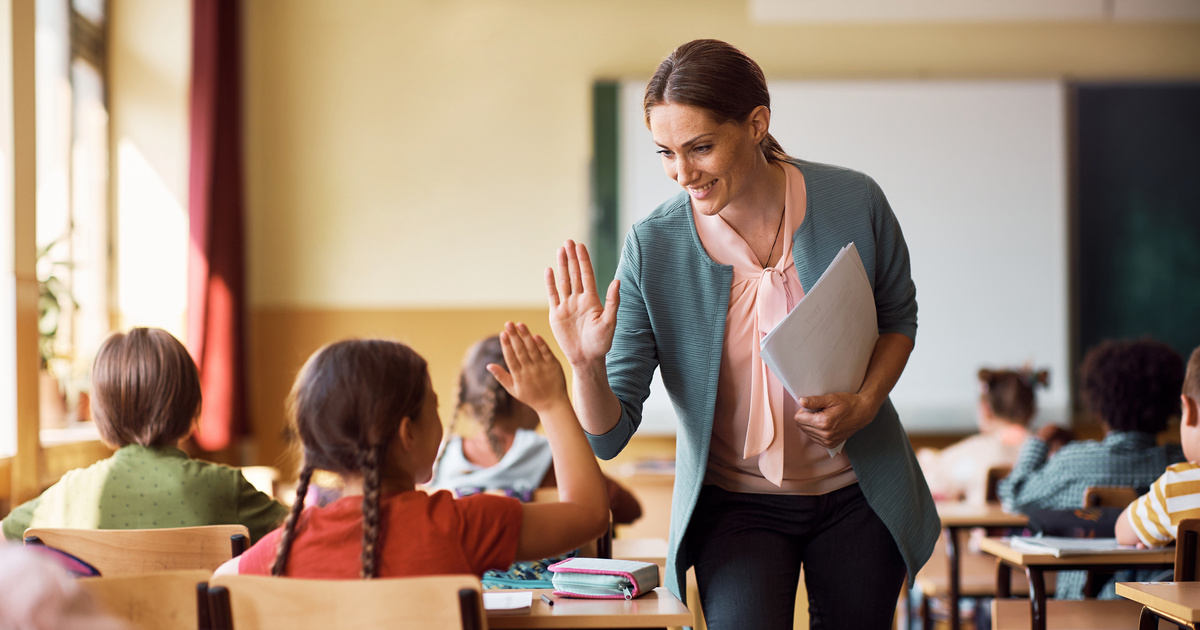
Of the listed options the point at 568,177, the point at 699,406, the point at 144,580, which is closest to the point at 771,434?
the point at 699,406

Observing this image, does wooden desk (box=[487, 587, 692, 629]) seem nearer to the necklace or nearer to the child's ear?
the child's ear

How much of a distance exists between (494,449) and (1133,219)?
4.08 metres

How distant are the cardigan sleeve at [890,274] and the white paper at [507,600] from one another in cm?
74

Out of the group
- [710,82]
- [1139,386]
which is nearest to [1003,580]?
[1139,386]

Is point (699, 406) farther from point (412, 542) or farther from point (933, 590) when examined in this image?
point (933, 590)

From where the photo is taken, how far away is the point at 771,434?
1.53 meters

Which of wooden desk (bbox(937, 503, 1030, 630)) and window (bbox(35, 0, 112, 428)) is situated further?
window (bbox(35, 0, 112, 428))

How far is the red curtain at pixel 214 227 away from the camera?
4828 millimetres

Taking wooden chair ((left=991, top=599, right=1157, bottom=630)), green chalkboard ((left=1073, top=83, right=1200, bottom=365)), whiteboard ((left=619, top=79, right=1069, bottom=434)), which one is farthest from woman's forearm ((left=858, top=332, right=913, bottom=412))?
green chalkboard ((left=1073, top=83, right=1200, bottom=365))

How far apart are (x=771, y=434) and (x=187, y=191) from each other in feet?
13.9

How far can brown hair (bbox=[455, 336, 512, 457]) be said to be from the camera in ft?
9.27

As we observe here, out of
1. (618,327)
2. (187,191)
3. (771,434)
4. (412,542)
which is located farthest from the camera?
(187,191)

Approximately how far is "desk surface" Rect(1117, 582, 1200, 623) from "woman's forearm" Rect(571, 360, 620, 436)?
889 millimetres

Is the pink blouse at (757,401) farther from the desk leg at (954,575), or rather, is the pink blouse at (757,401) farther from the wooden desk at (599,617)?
the desk leg at (954,575)
